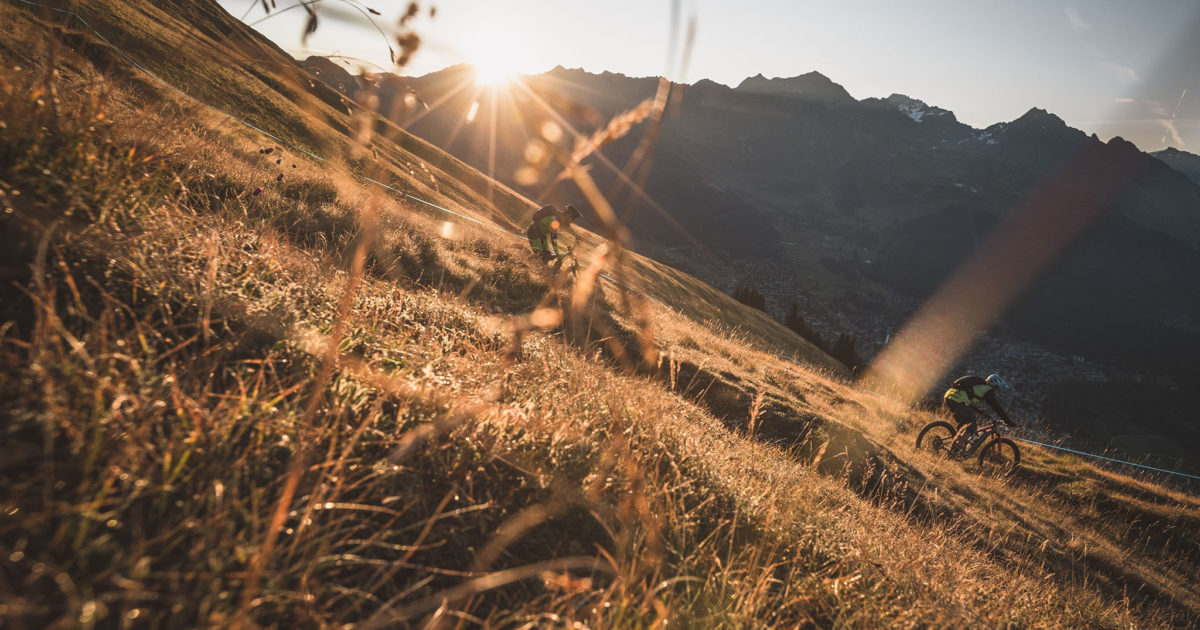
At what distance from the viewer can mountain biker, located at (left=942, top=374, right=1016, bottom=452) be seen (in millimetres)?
15755

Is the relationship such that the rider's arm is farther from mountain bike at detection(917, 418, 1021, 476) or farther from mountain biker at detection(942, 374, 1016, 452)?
mountain bike at detection(917, 418, 1021, 476)

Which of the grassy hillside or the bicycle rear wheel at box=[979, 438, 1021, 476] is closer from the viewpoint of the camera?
the grassy hillside

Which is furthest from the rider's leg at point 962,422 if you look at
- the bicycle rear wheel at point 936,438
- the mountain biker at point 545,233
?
the mountain biker at point 545,233

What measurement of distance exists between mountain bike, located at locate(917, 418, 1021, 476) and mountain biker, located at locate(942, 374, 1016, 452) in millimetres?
204

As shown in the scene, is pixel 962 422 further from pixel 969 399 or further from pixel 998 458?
pixel 998 458

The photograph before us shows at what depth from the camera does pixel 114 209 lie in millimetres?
2699

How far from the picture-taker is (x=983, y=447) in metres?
16.1

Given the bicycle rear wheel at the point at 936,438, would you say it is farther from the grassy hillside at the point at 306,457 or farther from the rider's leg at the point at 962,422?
the grassy hillside at the point at 306,457

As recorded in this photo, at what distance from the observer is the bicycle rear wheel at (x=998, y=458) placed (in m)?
15.8

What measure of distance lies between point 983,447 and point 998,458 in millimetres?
503

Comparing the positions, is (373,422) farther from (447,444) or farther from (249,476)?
(249,476)

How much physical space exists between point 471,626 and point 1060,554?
47.0 feet

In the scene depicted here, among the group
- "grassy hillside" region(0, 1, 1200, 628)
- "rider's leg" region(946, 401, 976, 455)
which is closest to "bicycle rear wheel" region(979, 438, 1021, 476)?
"rider's leg" region(946, 401, 976, 455)

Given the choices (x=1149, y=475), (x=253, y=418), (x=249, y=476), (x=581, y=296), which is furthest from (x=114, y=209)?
(x=1149, y=475)
